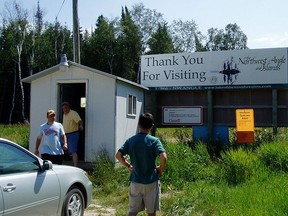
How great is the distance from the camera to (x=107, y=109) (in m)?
11.9

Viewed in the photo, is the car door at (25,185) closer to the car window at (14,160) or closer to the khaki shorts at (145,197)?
the car window at (14,160)

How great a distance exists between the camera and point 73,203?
6.21m

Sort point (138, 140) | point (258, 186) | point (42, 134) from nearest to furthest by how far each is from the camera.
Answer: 1. point (138, 140)
2. point (258, 186)
3. point (42, 134)

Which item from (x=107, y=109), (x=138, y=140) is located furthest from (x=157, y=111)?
(x=138, y=140)

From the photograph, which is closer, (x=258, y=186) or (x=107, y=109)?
(x=258, y=186)

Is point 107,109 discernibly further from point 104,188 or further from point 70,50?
point 70,50

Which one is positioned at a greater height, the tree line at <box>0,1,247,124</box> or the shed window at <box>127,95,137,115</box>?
the tree line at <box>0,1,247,124</box>

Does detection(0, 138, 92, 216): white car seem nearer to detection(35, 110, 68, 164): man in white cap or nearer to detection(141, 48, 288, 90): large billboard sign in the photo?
detection(35, 110, 68, 164): man in white cap

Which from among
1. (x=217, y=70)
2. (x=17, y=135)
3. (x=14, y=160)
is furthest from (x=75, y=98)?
(x=14, y=160)

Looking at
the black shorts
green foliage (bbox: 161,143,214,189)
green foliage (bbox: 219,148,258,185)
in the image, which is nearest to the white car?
the black shorts

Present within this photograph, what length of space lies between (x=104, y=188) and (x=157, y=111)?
6.31 meters

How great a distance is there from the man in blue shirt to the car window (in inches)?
48.6

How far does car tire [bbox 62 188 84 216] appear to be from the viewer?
235 inches

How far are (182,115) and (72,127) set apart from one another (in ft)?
16.4
